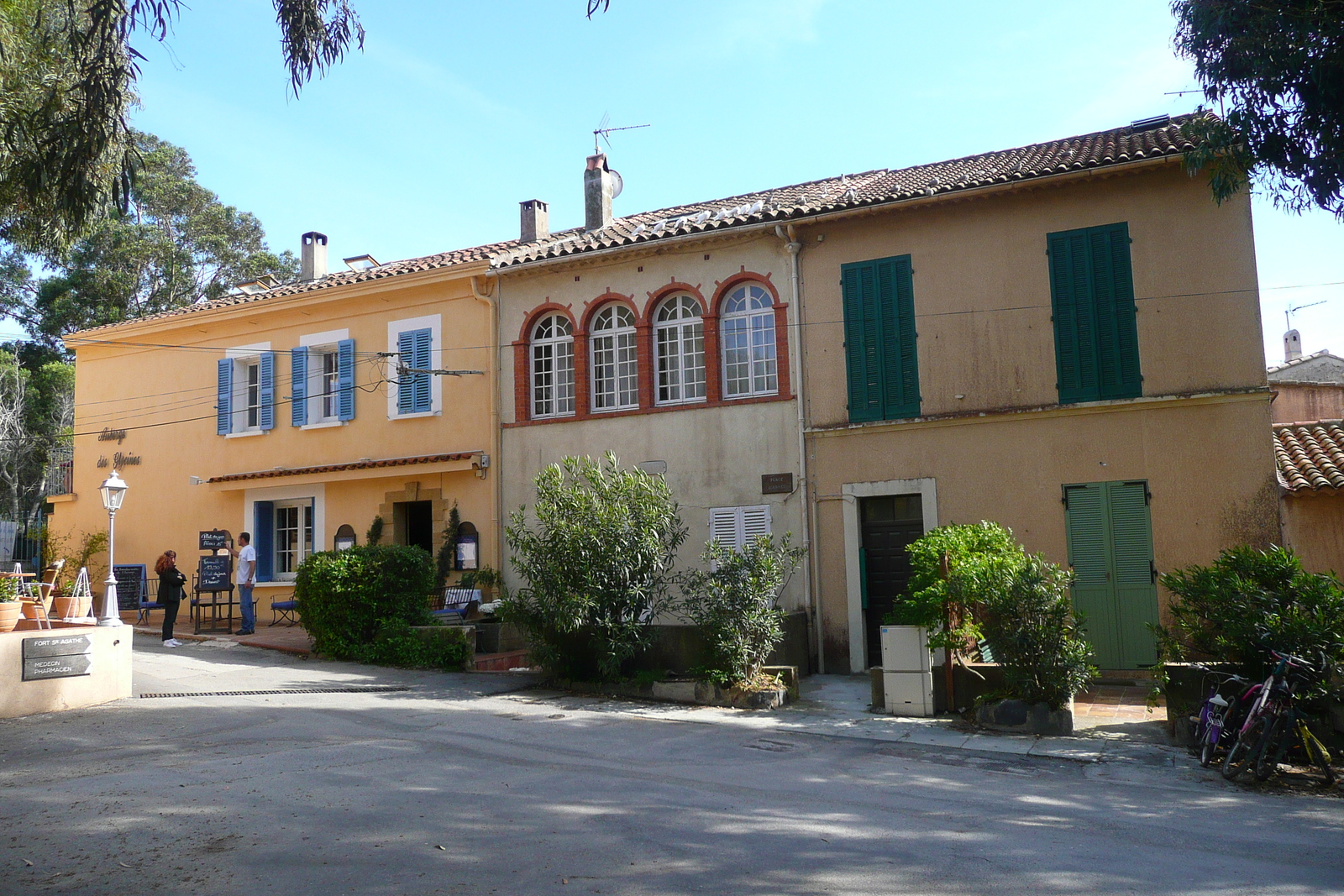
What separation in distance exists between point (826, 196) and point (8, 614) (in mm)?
12246

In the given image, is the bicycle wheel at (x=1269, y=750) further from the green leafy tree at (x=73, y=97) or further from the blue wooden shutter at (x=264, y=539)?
the blue wooden shutter at (x=264, y=539)

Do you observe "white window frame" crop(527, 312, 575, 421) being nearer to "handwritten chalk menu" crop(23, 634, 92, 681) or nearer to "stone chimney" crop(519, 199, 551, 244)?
"stone chimney" crop(519, 199, 551, 244)

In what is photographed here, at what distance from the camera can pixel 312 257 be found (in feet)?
74.7

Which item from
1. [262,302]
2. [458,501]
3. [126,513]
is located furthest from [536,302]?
[126,513]

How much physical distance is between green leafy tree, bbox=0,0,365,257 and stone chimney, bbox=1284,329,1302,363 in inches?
1249

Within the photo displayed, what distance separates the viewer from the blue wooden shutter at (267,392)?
19.4 metres

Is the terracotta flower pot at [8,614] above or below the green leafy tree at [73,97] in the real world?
below

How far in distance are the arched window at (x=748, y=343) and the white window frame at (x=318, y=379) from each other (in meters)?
7.50

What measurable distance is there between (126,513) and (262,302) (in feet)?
17.9

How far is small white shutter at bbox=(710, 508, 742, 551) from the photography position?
596 inches

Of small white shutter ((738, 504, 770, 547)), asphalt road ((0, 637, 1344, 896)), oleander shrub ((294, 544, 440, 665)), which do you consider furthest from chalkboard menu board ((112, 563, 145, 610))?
small white shutter ((738, 504, 770, 547))

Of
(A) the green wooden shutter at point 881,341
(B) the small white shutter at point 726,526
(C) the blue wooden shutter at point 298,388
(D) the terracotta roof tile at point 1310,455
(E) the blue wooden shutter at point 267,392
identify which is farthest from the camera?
(E) the blue wooden shutter at point 267,392

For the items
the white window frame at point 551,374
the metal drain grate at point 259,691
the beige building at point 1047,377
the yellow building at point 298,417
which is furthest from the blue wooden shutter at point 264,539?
the beige building at point 1047,377

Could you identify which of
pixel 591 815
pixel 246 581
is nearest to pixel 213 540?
pixel 246 581
